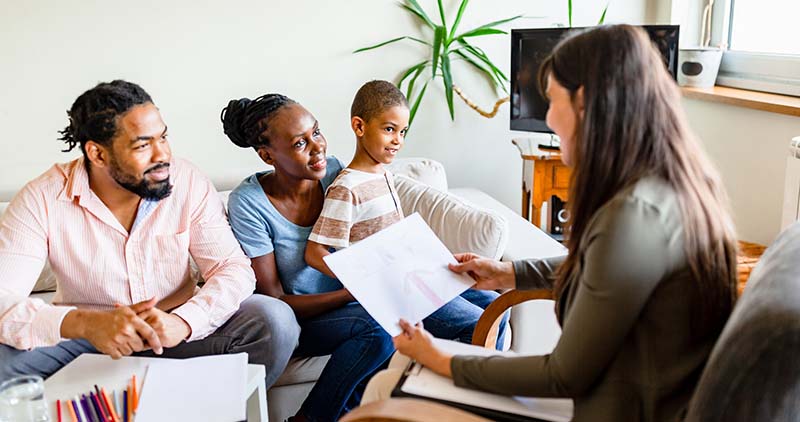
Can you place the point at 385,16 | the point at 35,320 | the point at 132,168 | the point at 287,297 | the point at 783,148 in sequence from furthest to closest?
1. the point at 385,16
2. the point at 783,148
3. the point at 287,297
4. the point at 132,168
5. the point at 35,320

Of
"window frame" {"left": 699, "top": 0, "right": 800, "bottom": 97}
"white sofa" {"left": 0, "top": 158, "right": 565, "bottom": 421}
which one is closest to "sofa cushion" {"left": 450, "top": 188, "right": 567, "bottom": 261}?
"white sofa" {"left": 0, "top": 158, "right": 565, "bottom": 421}

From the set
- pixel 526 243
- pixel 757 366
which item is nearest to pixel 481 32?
pixel 526 243

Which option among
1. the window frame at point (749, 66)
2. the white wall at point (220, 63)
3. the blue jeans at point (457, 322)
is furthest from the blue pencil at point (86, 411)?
the window frame at point (749, 66)

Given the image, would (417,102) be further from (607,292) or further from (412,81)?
(607,292)

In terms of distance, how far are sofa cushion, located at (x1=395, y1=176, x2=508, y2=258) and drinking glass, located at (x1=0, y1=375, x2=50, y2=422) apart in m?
1.11

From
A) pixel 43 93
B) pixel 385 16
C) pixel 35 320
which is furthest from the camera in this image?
pixel 385 16

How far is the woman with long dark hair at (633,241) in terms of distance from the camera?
1.01 metres

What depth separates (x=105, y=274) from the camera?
1.73 metres

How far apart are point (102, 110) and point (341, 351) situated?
79cm

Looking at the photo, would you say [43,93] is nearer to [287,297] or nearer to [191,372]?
[287,297]

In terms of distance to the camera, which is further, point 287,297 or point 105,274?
point 287,297

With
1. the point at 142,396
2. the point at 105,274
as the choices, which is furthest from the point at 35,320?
the point at 142,396

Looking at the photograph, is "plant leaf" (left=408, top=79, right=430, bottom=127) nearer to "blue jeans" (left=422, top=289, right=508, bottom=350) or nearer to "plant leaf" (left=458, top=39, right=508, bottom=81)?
"plant leaf" (left=458, top=39, right=508, bottom=81)

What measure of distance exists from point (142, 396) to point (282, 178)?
2.37 feet
